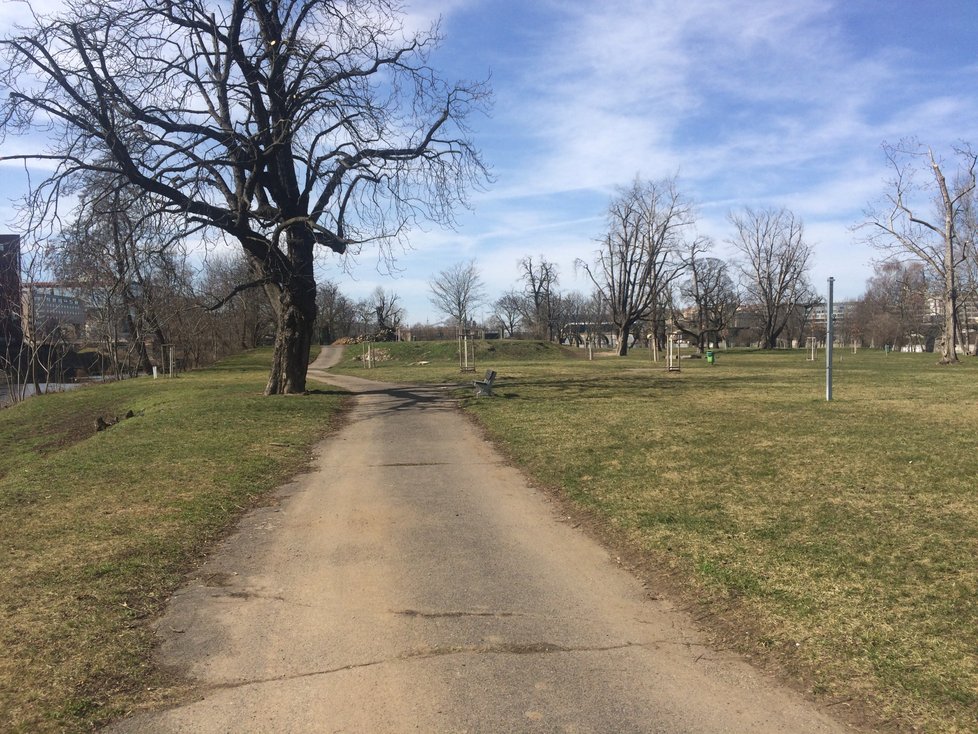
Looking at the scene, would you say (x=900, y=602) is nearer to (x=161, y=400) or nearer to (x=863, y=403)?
(x=863, y=403)

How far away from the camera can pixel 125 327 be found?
146ft

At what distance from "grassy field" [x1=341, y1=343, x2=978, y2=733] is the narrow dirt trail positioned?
41 centimetres

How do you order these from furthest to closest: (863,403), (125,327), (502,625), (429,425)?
1. (125,327)
2. (863,403)
3. (429,425)
4. (502,625)

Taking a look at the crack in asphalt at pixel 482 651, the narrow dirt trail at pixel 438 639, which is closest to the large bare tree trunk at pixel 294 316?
the narrow dirt trail at pixel 438 639

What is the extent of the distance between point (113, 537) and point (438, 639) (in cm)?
370

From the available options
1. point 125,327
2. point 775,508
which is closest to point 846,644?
point 775,508

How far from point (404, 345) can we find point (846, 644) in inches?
2071

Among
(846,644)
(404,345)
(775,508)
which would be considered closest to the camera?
(846,644)

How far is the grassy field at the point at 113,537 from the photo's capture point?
11.7 ft

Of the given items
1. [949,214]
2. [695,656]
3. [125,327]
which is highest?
[949,214]

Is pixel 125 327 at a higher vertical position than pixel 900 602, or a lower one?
higher

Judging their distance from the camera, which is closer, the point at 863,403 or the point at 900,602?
the point at 900,602

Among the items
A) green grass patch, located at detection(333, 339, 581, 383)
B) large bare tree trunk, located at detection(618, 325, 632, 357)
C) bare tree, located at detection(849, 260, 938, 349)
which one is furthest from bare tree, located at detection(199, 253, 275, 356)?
bare tree, located at detection(849, 260, 938, 349)

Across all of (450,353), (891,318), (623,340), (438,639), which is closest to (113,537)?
(438,639)
